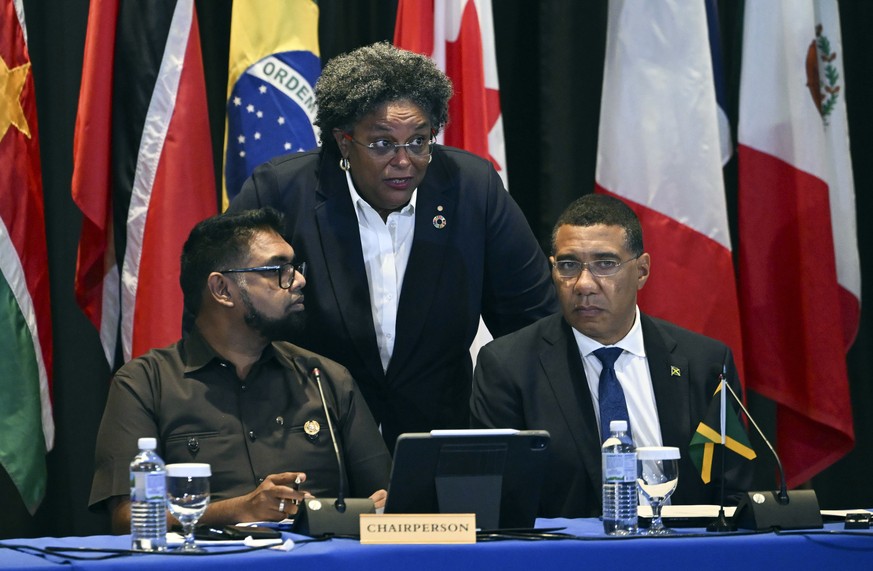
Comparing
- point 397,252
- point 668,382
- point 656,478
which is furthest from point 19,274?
point 656,478

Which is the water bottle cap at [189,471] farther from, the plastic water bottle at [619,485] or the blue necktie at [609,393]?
the blue necktie at [609,393]

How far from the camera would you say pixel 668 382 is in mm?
3502

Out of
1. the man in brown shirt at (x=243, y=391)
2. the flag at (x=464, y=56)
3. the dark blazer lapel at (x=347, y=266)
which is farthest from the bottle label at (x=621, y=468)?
the flag at (x=464, y=56)

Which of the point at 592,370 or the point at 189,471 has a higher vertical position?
the point at 592,370

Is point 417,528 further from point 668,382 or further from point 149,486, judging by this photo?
point 668,382

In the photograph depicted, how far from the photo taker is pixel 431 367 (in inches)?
149

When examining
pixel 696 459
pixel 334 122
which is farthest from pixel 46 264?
pixel 696 459

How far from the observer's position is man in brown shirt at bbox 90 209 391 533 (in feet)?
10.5

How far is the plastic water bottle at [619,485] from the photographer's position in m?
2.67

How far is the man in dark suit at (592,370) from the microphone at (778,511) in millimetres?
620

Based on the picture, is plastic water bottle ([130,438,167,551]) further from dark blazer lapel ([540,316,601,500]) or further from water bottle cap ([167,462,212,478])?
dark blazer lapel ([540,316,601,500])

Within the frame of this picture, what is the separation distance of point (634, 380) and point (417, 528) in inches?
50.3

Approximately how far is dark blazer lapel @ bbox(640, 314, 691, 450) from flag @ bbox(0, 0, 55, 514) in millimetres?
2044

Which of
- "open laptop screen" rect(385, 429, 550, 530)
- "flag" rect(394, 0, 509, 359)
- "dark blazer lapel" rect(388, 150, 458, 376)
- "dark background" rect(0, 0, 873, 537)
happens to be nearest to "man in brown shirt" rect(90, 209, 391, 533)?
"dark blazer lapel" rect(388, 150, 458, 376)
